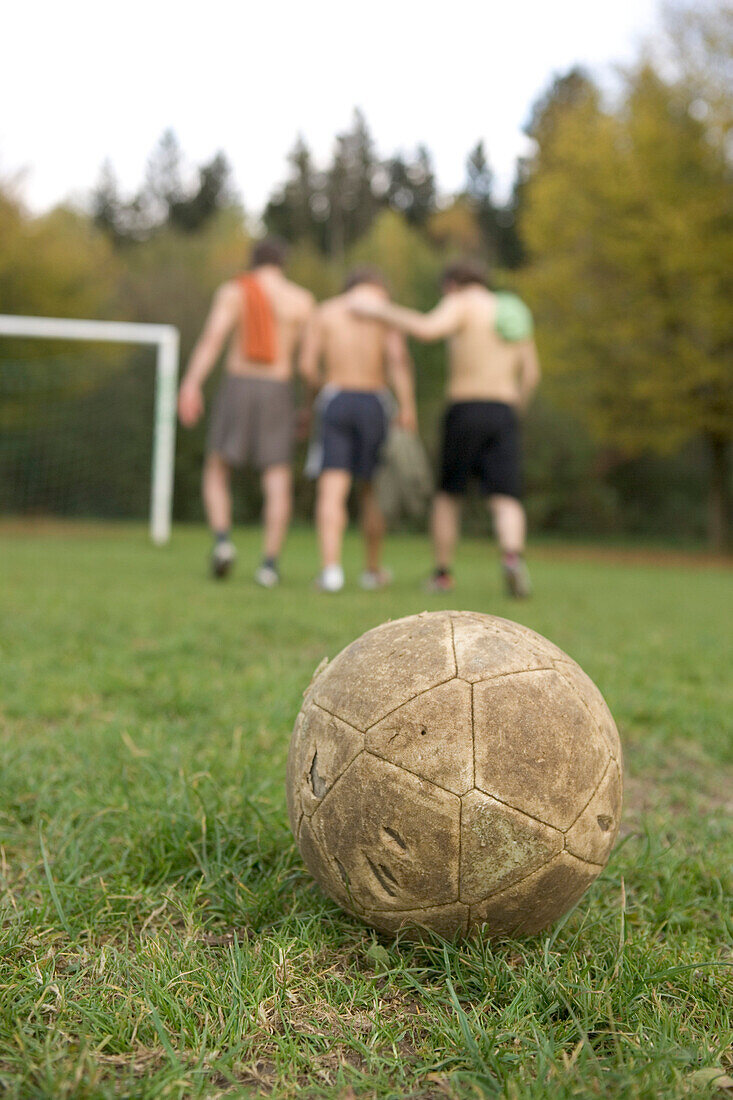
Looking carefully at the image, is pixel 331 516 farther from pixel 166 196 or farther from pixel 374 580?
pixel 166 196

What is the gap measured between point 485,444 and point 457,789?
17.5ft

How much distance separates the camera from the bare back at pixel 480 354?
6598 mm

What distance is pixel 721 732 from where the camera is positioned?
335 centimetres

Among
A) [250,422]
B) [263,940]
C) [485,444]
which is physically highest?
[250,422]

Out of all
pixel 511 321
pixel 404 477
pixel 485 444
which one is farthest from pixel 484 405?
pixel 404 477

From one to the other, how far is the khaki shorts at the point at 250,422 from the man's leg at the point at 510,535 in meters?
1.80

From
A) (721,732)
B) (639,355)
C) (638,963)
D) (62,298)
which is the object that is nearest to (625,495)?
(639,355)

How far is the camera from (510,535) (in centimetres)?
658

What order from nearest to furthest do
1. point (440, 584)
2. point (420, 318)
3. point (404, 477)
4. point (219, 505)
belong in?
1. point (420, 318)
2. point (440, 584)
3. point (219, 505)
4. point (404, 477)

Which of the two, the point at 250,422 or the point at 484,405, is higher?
the point at 484,405

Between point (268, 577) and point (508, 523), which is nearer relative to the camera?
point (508, 523)

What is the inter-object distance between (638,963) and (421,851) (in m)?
0.45

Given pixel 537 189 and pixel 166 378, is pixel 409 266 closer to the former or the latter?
pixel 537 189

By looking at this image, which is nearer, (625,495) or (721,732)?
(721,732)
